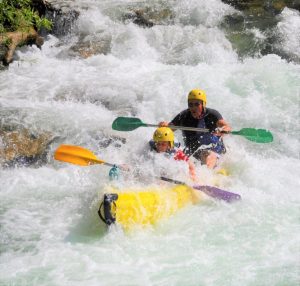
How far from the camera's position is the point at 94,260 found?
516 centimetres

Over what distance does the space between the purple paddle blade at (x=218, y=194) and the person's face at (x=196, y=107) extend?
4.24 feet

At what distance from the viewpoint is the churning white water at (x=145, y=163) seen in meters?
5.07

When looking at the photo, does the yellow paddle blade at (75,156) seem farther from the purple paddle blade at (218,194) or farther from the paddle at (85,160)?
the purple paddle blade at (218,194)

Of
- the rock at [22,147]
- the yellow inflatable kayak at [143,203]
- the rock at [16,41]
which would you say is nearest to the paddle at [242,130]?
the yellow inflatable kayak at [143,203]

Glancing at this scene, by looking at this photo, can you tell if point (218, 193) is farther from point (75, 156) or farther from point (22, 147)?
point (22, 147)

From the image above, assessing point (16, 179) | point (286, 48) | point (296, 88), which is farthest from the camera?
point (286, 48)

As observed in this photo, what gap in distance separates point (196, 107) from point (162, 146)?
937mm

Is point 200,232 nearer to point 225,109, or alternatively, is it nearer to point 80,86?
point 225,109

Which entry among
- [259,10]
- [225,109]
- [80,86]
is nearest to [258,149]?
[225,109]

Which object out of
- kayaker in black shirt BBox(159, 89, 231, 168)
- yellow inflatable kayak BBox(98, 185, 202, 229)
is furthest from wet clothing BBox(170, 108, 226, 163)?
yellow inflatable kayak BBox(98, 185, 202, 229)

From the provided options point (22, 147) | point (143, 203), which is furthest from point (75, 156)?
point (22, 147)

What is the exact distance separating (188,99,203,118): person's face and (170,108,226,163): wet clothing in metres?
0.09

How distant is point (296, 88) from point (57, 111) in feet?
16.0

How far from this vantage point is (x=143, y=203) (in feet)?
18.3
